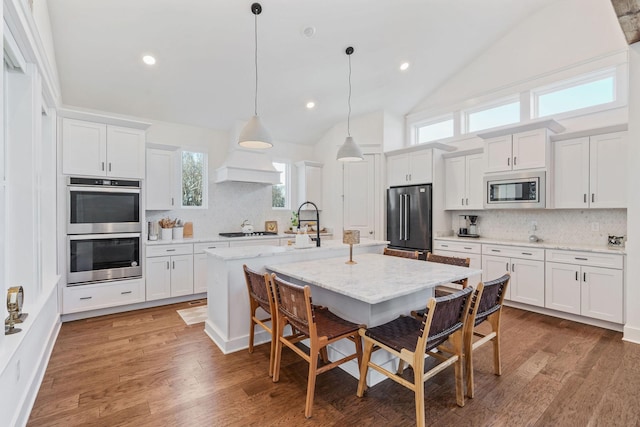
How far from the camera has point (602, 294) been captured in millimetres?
3441

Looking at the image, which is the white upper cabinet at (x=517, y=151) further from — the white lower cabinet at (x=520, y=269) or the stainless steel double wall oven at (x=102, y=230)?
the stainless steel double wall oven at (x=102, y=230)

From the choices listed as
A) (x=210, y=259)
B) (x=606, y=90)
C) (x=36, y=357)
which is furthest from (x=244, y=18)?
(x=606, y=90)

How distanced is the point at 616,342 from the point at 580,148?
227cm

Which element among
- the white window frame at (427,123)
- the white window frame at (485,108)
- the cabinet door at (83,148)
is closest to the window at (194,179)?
the cabinet door at (83,148)

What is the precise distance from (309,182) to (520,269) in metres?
3.94

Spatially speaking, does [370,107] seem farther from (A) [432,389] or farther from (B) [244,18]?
(A) [432,389]

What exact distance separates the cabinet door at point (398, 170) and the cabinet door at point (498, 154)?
1.28 metres

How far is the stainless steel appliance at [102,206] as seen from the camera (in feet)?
12.1

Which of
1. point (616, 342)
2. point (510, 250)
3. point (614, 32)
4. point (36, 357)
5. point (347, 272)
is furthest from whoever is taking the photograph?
point (510, 250)

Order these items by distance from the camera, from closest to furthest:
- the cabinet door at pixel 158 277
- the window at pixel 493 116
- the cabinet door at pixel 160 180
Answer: the cabinet door at pixel 158 277, the cabinet door at pixel 160 180, the window at pixel 493 116

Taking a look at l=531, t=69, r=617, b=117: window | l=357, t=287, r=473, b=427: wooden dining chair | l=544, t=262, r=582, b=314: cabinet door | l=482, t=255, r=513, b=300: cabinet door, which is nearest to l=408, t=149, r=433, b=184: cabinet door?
l=482, t=255, r=513, b=300: cabinet door

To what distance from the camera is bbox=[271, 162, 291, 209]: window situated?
6.34 m

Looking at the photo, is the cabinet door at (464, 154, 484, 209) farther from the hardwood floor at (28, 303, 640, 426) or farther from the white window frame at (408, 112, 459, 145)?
the hardwood floor at (28, 303, 640, 426)

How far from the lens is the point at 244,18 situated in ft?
11.5
